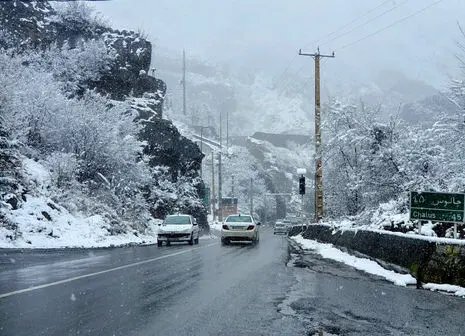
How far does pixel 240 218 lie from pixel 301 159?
147566mm

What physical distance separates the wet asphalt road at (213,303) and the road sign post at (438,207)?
1.97 meters

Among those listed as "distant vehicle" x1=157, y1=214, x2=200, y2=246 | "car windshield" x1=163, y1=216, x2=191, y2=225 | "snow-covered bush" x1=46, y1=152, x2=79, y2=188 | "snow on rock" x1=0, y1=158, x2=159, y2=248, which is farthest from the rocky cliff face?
"distant vehicle" x1=157, y1=214, x2=200, y2=246

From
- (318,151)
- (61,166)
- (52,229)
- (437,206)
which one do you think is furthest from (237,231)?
(437,206)

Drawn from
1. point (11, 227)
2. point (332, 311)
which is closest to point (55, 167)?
point (11, 227)

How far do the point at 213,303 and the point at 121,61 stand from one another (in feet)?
137

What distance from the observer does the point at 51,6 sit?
157 feet

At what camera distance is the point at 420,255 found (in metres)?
11.0

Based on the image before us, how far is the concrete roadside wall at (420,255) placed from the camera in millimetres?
9984

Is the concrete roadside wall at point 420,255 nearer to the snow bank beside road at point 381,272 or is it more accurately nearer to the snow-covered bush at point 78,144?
the snow bank beside road at point 381,272

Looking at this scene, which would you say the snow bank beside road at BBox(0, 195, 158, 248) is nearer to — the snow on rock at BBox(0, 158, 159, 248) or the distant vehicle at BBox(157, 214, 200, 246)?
the snow on rock at BBox(0, 158, 159, 248)

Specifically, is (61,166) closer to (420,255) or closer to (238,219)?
(238,219)

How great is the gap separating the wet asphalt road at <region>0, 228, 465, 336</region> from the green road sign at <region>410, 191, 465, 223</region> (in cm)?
197

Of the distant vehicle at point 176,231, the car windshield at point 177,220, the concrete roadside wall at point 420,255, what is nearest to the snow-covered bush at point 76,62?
the car windshield at point 177,220

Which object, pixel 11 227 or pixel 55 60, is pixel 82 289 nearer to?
pixel 11 227
